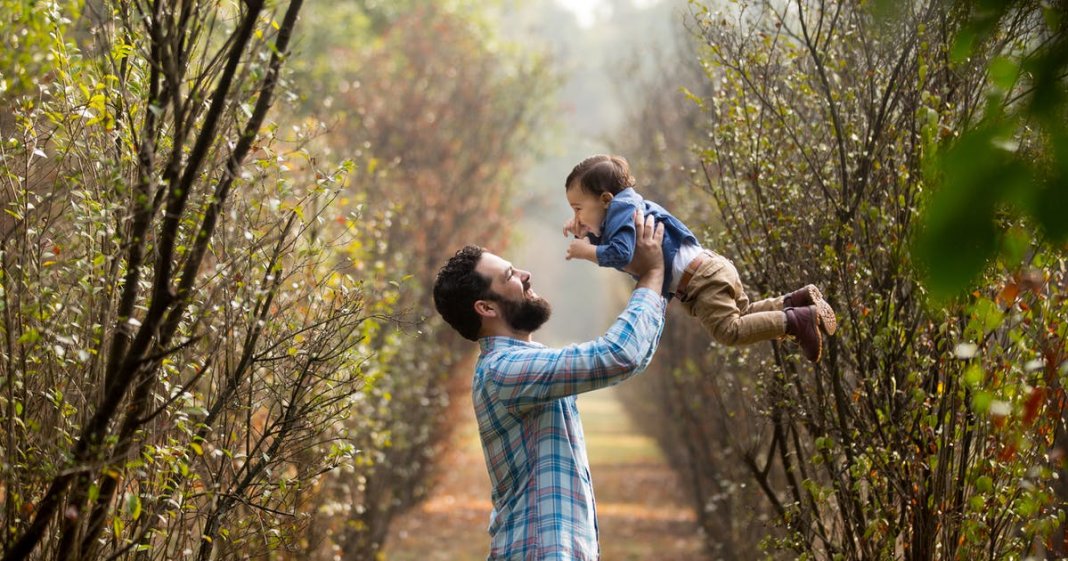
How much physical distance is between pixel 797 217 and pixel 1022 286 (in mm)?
1040

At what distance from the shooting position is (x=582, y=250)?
3.71 meters

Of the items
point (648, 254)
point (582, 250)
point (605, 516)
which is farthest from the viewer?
point (605, 516)

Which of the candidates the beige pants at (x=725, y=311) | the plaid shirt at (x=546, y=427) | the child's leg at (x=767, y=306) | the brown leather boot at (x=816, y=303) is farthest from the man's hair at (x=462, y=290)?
the brown leather boot at (x=816, y=303)

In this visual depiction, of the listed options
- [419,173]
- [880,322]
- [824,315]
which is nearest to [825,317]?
[824,315]

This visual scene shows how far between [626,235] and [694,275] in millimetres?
388

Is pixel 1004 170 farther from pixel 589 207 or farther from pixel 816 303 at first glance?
pixel 589 207

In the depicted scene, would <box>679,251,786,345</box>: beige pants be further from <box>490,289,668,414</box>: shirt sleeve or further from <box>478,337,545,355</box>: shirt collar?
<box>478,337,545,355</box>: shirt collar

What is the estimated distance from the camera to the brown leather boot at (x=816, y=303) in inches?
154

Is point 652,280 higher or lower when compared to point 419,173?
lower

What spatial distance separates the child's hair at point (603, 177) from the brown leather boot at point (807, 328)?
76cm

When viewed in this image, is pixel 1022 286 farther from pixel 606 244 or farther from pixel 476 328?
pixel 476 328

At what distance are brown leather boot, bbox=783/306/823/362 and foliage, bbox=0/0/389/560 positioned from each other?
5.37 ft

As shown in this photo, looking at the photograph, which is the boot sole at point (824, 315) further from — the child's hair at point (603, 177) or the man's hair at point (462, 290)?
the man's hair at point (462, 290)

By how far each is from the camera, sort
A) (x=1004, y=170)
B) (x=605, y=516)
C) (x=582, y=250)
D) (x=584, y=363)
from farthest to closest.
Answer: (x=605, y=516)
(x=582, y=250)
(x=584, y=363)
(x=1004, y=170)
